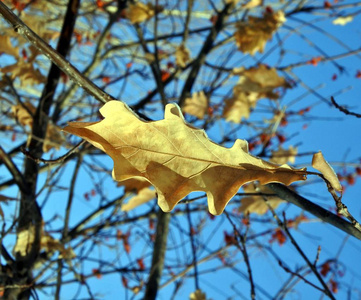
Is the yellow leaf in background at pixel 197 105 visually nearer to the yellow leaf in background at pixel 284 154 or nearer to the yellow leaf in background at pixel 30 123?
the yellow leaf in background at pixel 284 154

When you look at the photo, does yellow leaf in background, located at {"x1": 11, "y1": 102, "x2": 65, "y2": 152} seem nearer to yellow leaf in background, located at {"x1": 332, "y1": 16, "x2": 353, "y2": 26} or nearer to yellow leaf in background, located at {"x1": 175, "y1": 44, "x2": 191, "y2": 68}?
yellow leaf in background, located at {"x1": 175, "y1": 44, "x2": 191, "y2": 68}

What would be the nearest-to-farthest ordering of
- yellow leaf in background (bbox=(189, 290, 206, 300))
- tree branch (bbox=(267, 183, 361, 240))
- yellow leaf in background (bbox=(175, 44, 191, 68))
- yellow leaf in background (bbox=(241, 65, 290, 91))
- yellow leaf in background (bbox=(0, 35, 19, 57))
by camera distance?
1. tree branch (bbox=(267, 183, 361, 240))
2. yellow leaf in background (bbox=(189, 290, 206, 300))
3. yellow leaf in background (bbox=(0, 35, 19, 57))
4. yellow leaf in background (bbox=(241, 65, 290, 91))
5. yellow leaf in background (bbox=(175, 44, 191, 68))

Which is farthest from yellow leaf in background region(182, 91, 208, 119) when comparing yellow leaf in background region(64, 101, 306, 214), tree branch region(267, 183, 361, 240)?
yellow leaf in background region(64, 101, 306, 214)

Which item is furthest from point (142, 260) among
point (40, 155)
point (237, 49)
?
point (237, 49)

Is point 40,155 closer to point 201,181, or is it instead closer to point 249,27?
point 201,181

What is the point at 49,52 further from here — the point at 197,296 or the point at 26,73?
the point at 26,73

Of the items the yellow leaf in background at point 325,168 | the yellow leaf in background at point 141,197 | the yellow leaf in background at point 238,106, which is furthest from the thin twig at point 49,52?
the yellow leaf in background at point 238,106

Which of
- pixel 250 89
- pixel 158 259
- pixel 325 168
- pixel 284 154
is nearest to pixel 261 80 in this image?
pixel 250 89

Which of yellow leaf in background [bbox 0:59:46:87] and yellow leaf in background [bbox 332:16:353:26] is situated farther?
yellow leaf in background [bbox 332:16:353:26]
